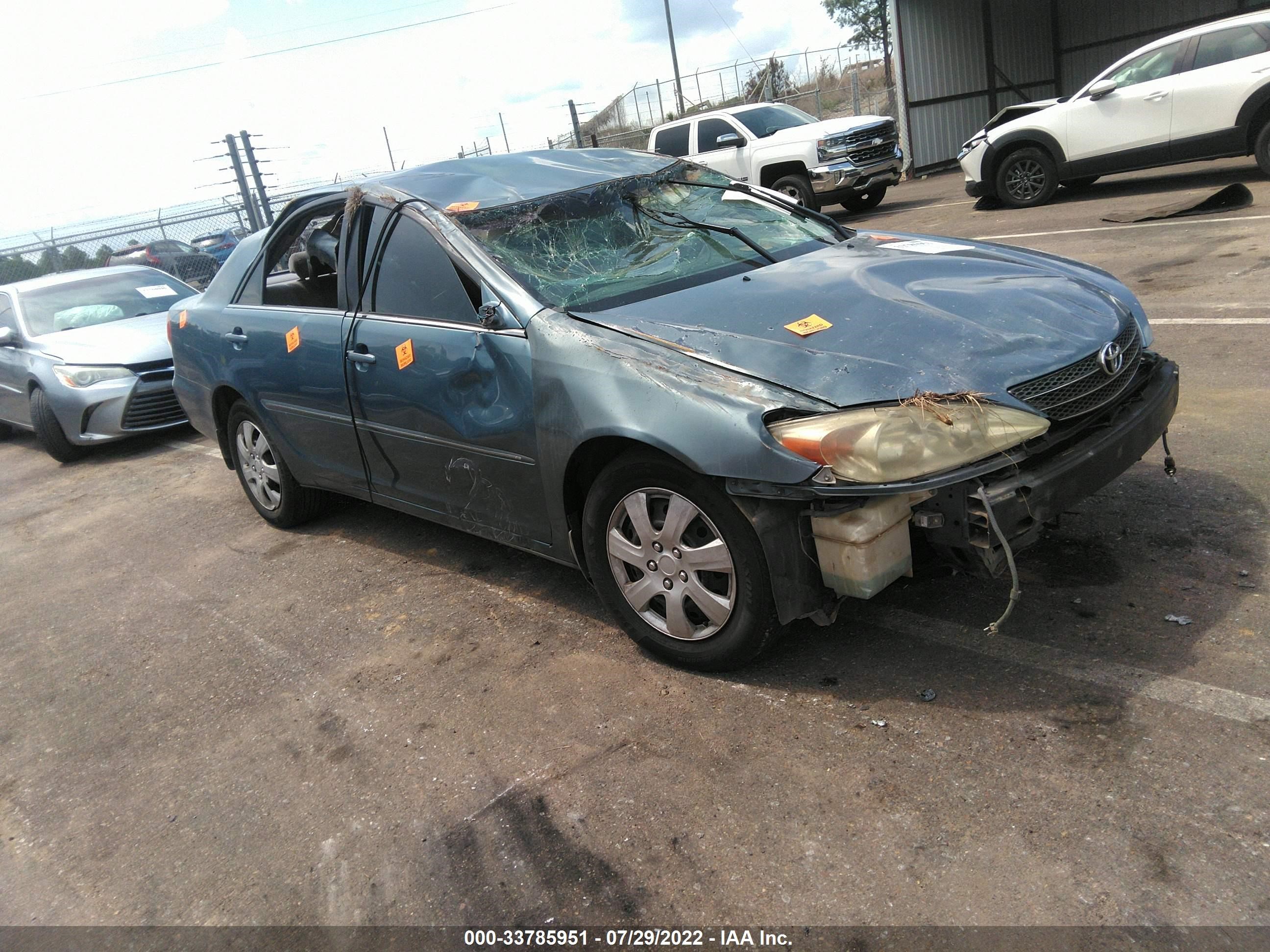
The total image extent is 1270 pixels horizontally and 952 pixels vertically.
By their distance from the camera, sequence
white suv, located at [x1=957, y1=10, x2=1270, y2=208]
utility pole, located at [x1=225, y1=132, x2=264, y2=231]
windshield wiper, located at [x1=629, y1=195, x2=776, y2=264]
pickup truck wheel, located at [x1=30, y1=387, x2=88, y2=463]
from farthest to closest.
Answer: utility pole, located at [x1=225, y1=132, x2=264, y2=231] → white suv, located at [x1=957, y1=10, x2=1270, y2=208] → pickup truck wheel, located at [x1=30, y1=387, x2=88, y2=463] → windshield wiper, located at [x1=629, y1=195, x2=776, y2=264]

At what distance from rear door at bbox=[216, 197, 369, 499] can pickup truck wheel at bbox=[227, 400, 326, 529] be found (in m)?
0.20

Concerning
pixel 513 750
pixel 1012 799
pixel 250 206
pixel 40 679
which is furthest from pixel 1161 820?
pixel 250 206

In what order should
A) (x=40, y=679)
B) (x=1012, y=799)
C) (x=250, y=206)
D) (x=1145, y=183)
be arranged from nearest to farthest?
(x=1012, y=799) < (x=40, y=679) < (x=1145, y=183) < (x=250, y=206)

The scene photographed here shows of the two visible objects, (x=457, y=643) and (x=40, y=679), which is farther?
(x=40, y=679)

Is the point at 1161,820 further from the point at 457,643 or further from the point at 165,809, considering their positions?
the point at 165,809

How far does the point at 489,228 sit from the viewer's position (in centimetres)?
379

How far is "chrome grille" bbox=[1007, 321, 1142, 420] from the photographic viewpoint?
9.36 ft

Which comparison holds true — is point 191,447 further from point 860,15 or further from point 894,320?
point 860,15

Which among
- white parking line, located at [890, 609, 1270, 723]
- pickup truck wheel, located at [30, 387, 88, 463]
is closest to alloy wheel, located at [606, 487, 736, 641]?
white parking line, located at [890, 609, 1270, 723]

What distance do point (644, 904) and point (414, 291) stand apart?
2562 millimetres

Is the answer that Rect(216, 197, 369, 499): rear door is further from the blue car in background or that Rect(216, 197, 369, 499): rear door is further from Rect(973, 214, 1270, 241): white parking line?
the blue car in background

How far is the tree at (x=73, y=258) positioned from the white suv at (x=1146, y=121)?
61.6ft

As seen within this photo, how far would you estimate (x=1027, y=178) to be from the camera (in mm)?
12164

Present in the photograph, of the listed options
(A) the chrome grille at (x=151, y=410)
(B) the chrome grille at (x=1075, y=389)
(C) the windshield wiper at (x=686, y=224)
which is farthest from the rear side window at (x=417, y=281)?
(A) the chrome grille at (x=151, y=410)
